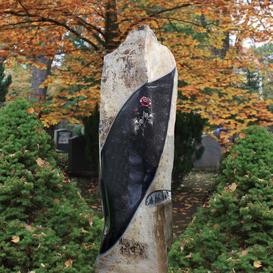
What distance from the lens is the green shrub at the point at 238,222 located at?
4.14 m

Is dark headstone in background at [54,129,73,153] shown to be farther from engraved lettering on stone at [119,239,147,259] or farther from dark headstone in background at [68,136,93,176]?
engraved lettering on stone at [119,239,147,259]

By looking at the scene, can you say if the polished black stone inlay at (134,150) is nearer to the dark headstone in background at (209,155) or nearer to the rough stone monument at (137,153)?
the rough stone monument at (137,153)

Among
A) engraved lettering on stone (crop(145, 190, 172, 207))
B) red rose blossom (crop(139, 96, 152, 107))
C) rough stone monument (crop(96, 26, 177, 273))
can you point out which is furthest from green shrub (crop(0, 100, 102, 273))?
red rose blossom (crop(139, 96, 152, 107))

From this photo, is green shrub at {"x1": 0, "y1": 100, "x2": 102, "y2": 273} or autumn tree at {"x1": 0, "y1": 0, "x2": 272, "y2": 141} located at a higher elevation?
autumn tree at {"x1": 0, "y1": 0, "x2": 272, "y2": 141}

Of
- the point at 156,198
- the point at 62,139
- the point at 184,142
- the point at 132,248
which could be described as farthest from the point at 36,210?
the point at 62,139

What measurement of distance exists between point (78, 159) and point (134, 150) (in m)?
10.2

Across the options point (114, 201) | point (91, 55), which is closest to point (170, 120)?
point (114, 201)

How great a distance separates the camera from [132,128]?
3441mm

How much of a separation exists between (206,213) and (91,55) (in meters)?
4.59

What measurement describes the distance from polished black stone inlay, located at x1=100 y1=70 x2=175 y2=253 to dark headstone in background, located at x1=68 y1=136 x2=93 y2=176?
9.82m

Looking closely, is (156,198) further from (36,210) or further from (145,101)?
(36,210)

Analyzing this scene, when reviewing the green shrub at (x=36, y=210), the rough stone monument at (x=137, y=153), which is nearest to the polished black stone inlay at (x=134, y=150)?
the rough stone monument at (x=137, y=153)

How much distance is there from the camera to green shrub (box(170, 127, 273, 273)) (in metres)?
4.14

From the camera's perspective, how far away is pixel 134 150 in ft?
11.3
